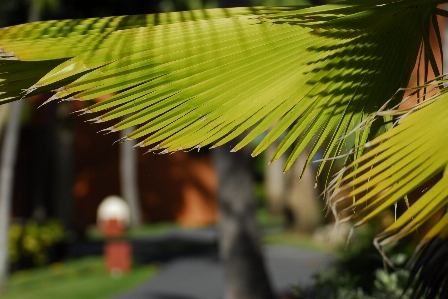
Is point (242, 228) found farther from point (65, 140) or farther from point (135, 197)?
point (135, 197)

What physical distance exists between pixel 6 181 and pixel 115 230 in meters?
2.30

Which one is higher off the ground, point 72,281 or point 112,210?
point 112,210

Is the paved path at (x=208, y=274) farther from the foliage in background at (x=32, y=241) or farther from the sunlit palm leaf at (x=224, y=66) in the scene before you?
the sunlit palm leaf at (x=224, y=66)

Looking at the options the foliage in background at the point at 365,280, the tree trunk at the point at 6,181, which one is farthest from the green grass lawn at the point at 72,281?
the foliage in background at the point at 365,280

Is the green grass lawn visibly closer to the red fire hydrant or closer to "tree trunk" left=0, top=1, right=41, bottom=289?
the red fire hydrant

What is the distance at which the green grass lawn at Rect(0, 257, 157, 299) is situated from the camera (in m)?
13.3

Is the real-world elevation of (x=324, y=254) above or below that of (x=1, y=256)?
below

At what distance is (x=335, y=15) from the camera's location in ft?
8.19

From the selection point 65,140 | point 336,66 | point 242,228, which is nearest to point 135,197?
→ point 65,140

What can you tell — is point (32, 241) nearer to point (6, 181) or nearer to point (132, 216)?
point (6, 181)

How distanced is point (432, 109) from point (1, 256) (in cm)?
1322

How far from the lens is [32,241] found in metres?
17.2

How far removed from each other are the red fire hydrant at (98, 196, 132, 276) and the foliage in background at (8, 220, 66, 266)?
92.2 inches

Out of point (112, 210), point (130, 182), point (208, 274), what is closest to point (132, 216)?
point (130, 182)
